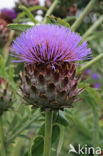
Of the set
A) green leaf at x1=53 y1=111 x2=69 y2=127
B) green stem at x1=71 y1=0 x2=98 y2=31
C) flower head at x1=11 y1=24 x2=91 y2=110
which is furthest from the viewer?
green stem at x1=71 y1=0 x2=98 y2=31

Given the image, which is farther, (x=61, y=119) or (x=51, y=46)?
(x=61, y=119)

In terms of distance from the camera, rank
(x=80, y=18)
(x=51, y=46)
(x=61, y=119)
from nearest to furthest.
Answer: (x=51, y=46) → (x=61, y=119) → (x=80, y=18)

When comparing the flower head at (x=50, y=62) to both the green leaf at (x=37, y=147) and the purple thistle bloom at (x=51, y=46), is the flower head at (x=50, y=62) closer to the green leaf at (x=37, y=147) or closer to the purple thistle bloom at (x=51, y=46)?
the purple thistle bloom at (x=51, y=46)

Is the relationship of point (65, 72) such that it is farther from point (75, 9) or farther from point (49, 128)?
point (75, 9)

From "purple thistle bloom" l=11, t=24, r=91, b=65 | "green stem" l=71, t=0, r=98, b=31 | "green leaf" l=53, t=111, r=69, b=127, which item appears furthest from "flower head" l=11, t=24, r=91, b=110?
"green stem" l=71, t=0, r=98, b=31

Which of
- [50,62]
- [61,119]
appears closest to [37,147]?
[61,119]

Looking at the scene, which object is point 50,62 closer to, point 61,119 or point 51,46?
point 51,46

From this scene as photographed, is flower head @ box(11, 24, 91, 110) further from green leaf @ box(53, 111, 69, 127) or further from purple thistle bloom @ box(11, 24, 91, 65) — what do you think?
green leaf @ box(53, 111, 69, 127)

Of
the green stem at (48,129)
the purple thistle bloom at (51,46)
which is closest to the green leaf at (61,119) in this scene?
the green stem at (48,129)
